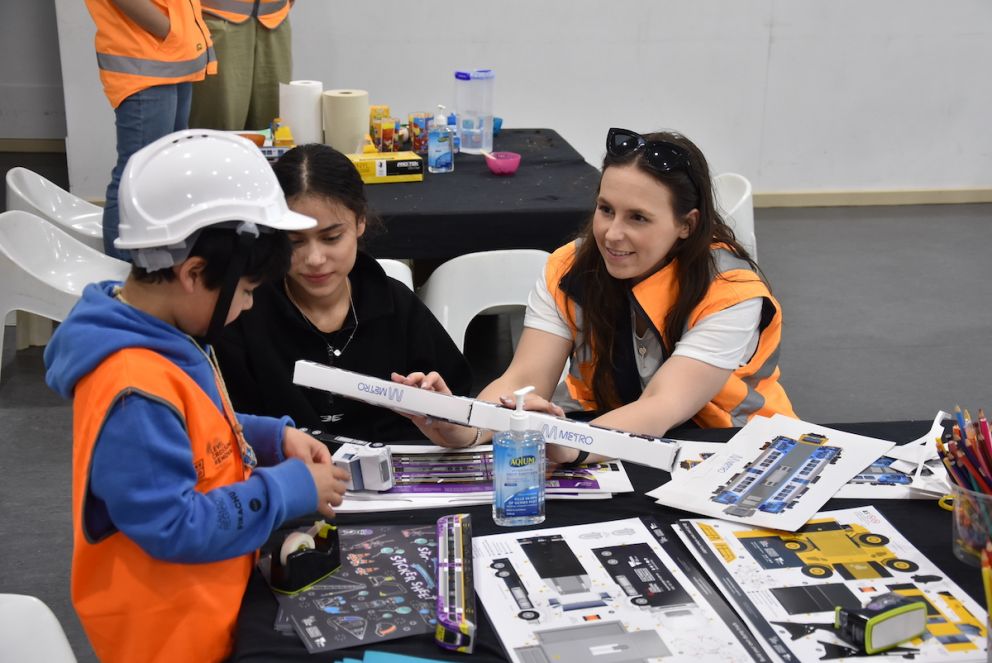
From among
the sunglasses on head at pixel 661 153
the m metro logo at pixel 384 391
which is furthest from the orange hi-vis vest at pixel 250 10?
the m metro logo at pixel 384 391

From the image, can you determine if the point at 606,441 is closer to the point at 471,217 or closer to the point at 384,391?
the point at 384,391

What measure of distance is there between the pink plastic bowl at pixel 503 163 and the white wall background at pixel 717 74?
2.02 m

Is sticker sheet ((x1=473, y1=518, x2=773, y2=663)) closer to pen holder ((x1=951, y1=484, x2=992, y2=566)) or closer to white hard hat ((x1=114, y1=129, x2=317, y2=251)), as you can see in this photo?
pen holder ((x1=951, y1=484, x2=992, y2=566))

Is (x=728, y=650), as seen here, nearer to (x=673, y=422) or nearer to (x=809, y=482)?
(x=809, y=482)

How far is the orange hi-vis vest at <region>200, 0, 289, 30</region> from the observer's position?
4551 mm

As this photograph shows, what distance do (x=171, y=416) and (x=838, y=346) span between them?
137 inches

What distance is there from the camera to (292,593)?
4.78 feet

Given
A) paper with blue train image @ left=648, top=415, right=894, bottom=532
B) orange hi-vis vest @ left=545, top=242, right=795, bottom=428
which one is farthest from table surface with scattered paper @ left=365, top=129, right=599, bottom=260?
paper with blue train image @ left=648, top=415, right=894, bottom=532

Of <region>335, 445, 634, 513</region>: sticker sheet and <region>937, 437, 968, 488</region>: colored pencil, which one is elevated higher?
<region>937, 437, 968, 488</region>: colored pencil

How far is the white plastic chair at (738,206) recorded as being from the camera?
3.44 meters

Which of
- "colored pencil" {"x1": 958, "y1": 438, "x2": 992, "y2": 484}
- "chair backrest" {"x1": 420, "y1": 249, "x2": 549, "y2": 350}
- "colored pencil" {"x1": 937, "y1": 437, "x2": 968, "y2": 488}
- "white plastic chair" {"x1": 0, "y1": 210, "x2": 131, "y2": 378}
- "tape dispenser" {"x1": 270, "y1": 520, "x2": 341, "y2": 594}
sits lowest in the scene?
"white plastic chair" {"x1": 0, "y1": 210, "x2": 131, "y2": 378}

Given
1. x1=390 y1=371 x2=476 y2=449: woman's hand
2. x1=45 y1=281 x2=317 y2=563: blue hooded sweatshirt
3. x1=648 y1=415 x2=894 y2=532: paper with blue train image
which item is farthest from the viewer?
x1=390 y1=371 x2=476 y2=449: woman's hand

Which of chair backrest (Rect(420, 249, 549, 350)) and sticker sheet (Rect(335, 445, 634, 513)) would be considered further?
chair backrest (Rect(420, 249, 549, 350))

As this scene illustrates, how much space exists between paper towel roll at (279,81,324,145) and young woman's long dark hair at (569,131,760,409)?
197cm
